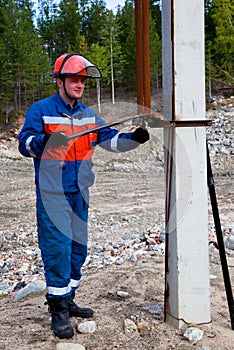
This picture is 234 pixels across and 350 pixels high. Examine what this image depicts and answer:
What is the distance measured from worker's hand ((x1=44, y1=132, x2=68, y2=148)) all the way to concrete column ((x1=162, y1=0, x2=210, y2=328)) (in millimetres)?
618

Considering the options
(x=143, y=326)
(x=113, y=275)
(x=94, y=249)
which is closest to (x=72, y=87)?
(x=143, y=326)

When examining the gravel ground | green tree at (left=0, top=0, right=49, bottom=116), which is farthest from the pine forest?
the gravel ground

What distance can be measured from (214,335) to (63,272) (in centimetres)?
101

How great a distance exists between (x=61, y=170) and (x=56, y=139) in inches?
12.2

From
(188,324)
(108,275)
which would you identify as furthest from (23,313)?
(188,324)

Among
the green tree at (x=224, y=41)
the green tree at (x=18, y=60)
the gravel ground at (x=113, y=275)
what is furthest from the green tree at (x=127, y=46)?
the gravel ground at (x=113, y=275)

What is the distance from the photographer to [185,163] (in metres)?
2.76

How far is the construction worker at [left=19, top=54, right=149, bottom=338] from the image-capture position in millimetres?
2910

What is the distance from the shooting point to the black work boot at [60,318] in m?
2.90

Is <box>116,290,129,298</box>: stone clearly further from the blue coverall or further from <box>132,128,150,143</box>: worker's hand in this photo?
<box>132,128,150,143</box>: worker's hand

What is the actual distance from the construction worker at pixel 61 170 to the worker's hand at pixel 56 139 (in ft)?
0.35

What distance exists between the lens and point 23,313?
11.1ft

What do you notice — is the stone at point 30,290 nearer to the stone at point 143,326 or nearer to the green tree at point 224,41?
the stone at point 143,326

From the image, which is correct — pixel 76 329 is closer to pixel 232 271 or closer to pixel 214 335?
Result: pixel 214 335
